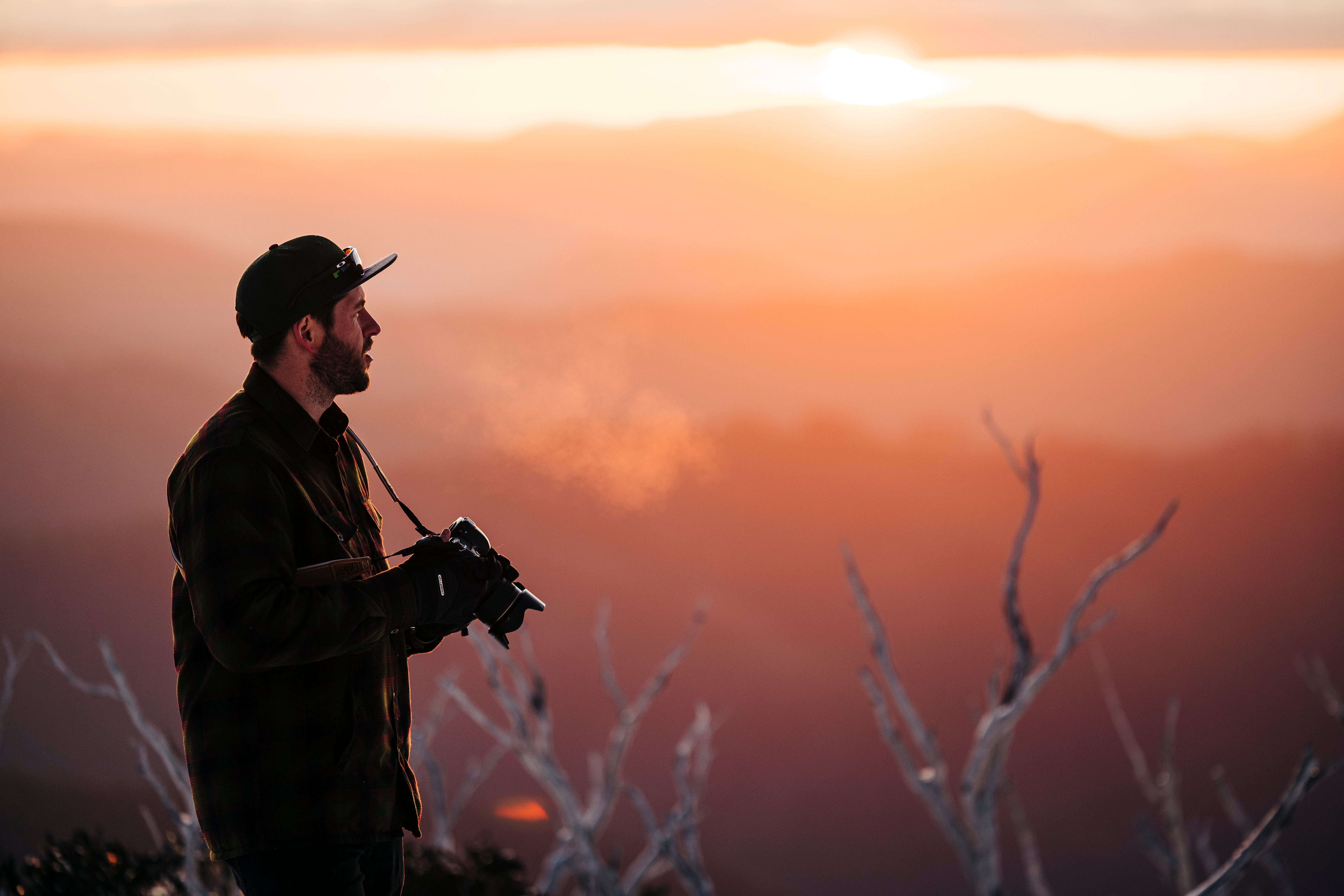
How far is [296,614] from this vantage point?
3.59 ft

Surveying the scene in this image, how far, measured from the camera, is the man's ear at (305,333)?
4.16ft

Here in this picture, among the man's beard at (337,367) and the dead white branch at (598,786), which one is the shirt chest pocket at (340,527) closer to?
the man's beard at (337,367)

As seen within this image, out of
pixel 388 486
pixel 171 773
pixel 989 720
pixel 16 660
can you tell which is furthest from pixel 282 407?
pixel 16 660

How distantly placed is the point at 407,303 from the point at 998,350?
4661 millimetres

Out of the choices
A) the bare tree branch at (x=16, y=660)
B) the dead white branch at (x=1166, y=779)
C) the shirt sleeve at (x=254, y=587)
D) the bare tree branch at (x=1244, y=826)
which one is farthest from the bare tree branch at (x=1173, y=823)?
the bare tree branch at (x=16, y=660)

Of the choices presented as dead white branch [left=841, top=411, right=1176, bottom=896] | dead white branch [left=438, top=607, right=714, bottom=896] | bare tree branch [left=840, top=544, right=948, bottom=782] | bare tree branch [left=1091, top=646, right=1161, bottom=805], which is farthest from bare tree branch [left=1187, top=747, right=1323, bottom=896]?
bare tree branch [left=1091, top=646, right=1161, bottom=805]

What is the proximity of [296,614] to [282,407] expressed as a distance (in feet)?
0.93

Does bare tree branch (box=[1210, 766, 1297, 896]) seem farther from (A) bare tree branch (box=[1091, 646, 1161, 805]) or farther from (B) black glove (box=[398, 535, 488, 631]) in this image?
(B) black glove (box=[398, 535, 488, 631])

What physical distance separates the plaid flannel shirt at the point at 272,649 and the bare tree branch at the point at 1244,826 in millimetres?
2689

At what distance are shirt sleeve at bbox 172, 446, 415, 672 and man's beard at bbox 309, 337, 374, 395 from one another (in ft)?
0.53

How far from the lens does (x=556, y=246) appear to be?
926 centimetres

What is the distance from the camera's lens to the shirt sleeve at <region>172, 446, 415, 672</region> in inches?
42.6

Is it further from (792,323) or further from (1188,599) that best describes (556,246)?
(1188,599)

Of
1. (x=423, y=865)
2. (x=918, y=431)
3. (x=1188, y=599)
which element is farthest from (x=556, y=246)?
(x=423, y=865)
